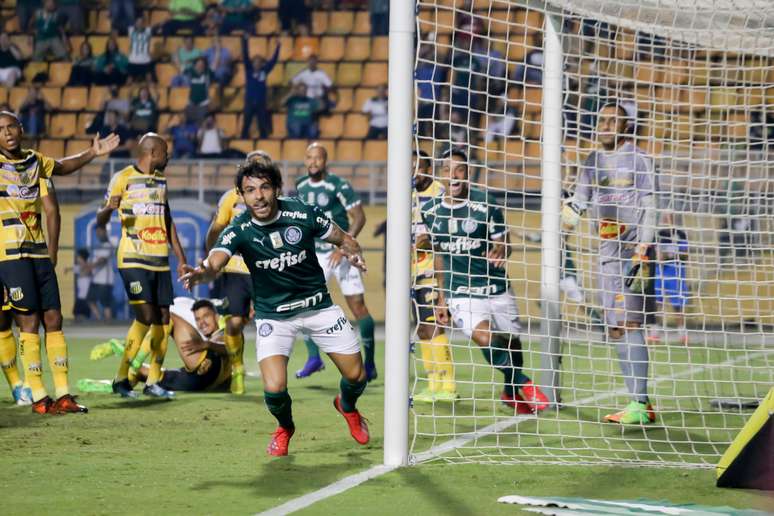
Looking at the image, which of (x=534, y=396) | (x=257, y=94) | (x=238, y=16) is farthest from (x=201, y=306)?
(x=238, y=16)

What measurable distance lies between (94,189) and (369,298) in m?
4.70

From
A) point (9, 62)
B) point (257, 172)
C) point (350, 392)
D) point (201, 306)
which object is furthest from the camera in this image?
point (9, 62)

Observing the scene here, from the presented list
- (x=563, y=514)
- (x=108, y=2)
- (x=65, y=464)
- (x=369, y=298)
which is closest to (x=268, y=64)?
(x=108, y=2)

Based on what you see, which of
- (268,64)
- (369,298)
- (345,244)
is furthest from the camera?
(268,64)

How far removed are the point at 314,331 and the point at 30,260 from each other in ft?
9.30

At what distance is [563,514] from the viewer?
527 centimetres

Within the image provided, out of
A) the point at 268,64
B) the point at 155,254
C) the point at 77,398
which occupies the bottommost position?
the point at 77,398

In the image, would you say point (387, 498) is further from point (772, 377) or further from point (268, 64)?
point (268, 64)

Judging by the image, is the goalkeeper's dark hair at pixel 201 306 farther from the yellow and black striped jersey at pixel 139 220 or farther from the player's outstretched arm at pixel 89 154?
the player's outstretched arm at pixel 89 154

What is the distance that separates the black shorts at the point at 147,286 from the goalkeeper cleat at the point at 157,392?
2.29 feet

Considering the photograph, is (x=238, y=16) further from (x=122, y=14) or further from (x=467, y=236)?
(x=467, y=236)

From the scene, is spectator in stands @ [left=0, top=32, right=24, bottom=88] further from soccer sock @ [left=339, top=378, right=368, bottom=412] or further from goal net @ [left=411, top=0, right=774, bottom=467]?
soccer sock @ [left=339, top=378, right=368, bottom=412]

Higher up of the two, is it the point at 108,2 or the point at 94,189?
the point at 108,2

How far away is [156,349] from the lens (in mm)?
9945
